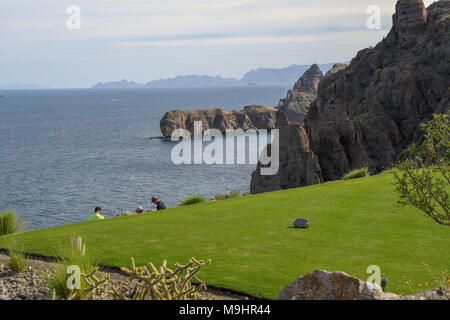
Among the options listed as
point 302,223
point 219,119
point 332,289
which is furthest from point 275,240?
point 219,119

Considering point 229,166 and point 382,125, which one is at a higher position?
point 382,125

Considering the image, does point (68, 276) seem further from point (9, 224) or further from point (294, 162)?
point (294, 162)

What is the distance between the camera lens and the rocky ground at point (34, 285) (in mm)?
11017

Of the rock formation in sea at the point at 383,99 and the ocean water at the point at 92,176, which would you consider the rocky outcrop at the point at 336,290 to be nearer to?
the ocean water at the point at 92,176

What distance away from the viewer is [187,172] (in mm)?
95875

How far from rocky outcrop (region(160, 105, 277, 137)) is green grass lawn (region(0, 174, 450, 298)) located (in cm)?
13457

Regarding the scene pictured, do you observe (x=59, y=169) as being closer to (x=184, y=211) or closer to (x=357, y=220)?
(x=184, y=211)

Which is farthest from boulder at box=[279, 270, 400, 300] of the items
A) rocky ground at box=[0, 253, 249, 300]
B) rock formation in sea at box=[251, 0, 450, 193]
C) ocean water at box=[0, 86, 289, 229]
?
rock formation in sea at box=[251, 0, 450, 193]

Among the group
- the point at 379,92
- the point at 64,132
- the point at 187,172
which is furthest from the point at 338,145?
the point at 64,132

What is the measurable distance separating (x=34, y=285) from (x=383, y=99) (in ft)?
224

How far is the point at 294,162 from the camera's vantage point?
6144cm

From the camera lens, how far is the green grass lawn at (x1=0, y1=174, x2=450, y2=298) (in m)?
12.4

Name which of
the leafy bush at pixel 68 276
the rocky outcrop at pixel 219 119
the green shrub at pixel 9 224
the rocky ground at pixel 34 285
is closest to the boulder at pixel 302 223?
the rocky ground at pixel 34 285
